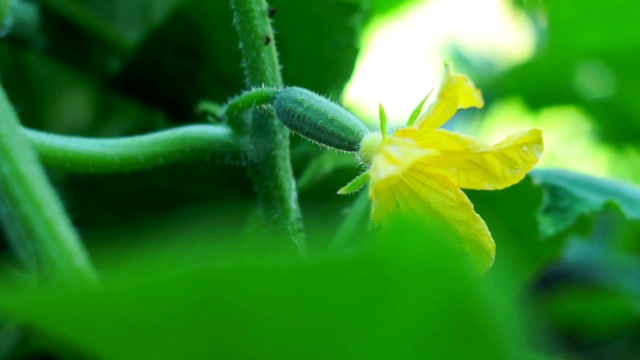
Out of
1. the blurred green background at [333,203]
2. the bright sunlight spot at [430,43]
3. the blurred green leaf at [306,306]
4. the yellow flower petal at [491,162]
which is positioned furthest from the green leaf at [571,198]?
the bright sunlight spot at [430,43]

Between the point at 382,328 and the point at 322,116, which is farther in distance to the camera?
the point at 322,116

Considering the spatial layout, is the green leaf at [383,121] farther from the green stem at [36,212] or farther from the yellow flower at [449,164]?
the green stem at [36,212]

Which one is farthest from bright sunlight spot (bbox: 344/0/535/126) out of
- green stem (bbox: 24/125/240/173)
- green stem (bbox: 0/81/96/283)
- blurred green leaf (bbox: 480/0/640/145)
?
green stem (bbox: 0/81/96/283)

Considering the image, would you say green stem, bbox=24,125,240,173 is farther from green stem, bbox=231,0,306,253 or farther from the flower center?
the flower center

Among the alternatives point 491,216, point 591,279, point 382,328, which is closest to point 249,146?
point 491,216

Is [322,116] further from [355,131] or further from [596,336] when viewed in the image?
[596,336]

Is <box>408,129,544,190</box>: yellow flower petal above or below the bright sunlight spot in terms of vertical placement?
below

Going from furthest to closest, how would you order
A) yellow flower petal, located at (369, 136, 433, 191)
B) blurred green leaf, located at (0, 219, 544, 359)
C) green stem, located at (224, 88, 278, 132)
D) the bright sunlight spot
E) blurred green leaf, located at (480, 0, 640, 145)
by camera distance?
the bright sunlight spot < blurred green leaf, located at (480, 0, 640, 145) < green stem, located at (224, 88, 278, 132) < yellow flower petal, located at (369, 136, 433, 191) < blurred green leaf, located at (0, 219, 544, 359)
